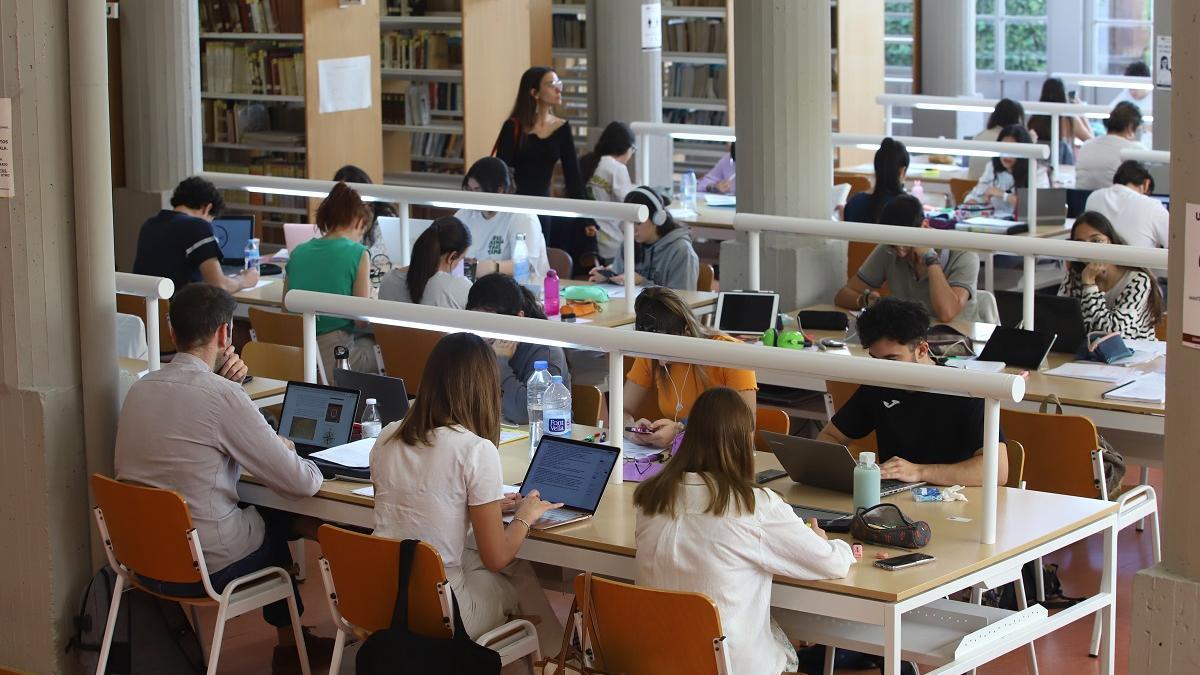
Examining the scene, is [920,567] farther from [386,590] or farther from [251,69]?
[251,69]

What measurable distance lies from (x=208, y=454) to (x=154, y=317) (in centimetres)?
82

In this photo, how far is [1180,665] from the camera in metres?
2.98

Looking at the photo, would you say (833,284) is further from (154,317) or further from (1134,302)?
(154,317)

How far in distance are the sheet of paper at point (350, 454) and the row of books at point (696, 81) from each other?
800 centimetres

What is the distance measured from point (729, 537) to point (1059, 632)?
1.98 meters

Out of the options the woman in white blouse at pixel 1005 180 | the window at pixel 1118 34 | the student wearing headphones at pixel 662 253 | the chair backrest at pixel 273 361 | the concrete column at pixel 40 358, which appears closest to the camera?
the concrete column at pixel 40 358

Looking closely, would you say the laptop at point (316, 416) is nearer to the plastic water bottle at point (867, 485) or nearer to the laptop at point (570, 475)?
the laptop at point (570, 475)

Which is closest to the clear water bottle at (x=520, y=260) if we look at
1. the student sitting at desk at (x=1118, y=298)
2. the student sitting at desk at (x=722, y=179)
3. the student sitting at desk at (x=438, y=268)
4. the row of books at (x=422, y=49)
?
the student sitting at desk at (x=438, y=268)

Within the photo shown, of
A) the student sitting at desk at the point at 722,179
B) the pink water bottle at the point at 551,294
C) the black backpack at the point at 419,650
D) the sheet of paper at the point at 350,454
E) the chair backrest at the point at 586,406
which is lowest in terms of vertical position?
the black backpack at the point at 419,650

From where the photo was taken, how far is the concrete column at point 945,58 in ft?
43.0

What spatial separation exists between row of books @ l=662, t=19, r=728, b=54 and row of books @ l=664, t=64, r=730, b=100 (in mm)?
136

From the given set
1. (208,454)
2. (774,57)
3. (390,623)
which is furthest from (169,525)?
(774,57)

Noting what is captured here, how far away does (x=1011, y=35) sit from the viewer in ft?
52.6

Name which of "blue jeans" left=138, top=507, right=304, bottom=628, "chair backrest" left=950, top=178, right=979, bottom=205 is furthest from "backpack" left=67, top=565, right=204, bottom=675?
"chair backrest" left=950, top=178, right=979, bottom=205
